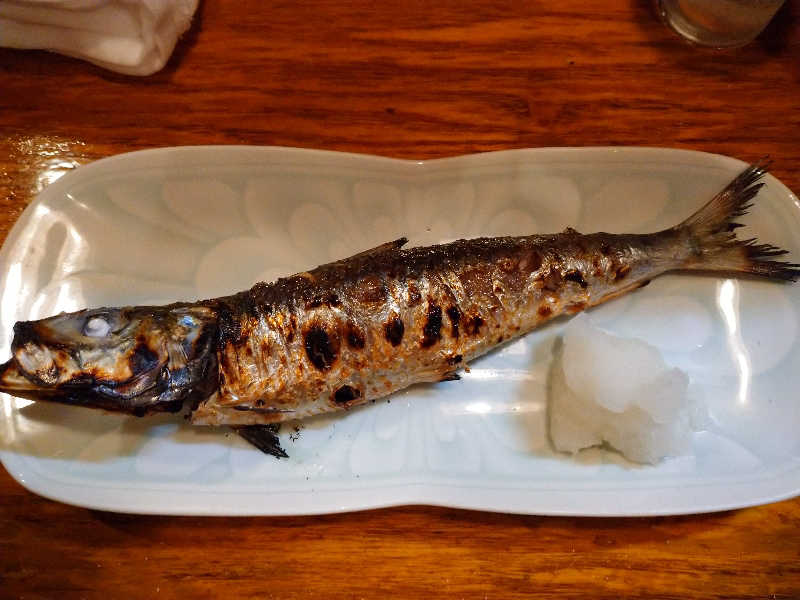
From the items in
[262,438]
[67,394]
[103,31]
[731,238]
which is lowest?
[262,438]

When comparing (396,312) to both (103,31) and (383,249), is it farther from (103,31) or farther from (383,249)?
(103,31)

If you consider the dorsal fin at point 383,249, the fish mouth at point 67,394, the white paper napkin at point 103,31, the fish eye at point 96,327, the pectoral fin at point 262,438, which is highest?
the white paper napkin at point 103,31

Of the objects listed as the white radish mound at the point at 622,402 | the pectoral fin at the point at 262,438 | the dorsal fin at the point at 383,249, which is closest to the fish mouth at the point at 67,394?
the pectoral fin at the point at 262,438

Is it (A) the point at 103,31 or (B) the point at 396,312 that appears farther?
(A) the point at 103,31

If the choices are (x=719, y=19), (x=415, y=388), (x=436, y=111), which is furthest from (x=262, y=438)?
(x=719, y=19)

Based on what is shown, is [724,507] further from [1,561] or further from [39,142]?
[39,142]

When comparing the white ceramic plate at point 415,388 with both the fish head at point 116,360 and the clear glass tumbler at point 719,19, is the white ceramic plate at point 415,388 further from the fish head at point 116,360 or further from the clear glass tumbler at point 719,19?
the clear glass tumbler at point 719,19
